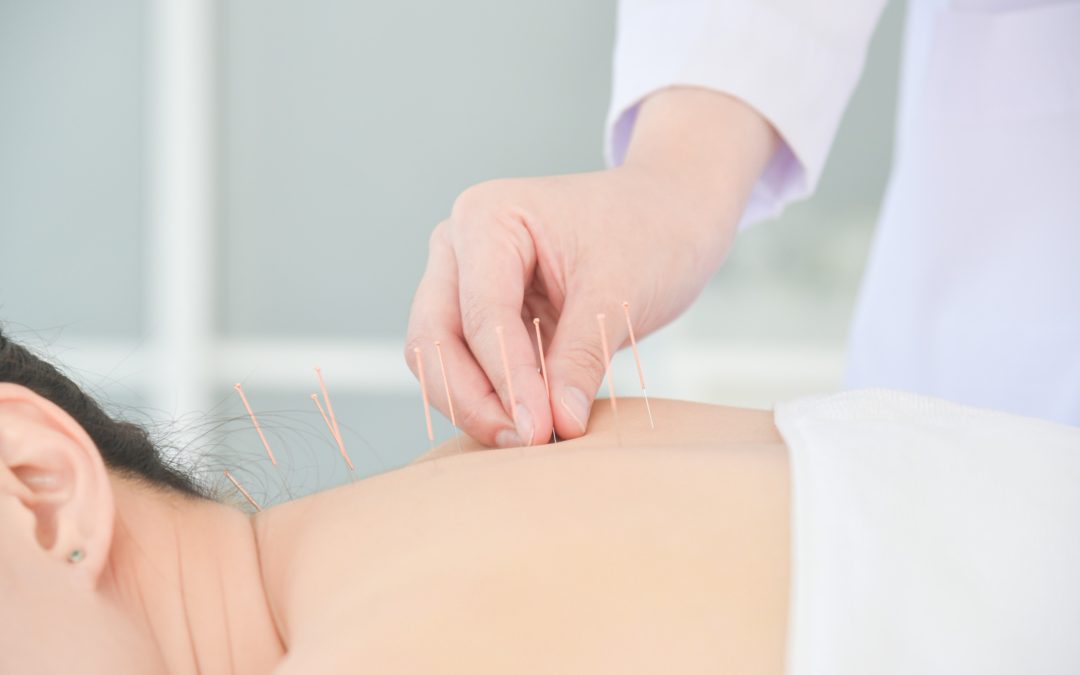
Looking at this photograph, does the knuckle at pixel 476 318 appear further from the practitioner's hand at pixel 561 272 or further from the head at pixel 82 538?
the head at pixel 82 538

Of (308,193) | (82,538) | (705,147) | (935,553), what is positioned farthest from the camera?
(308,193)

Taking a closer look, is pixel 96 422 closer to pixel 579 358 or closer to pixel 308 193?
pixel 579 358

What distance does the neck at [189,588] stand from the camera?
83 centimetres

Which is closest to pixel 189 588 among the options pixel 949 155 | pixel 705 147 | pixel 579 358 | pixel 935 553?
pixel 579 358

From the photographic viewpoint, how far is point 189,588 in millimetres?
859

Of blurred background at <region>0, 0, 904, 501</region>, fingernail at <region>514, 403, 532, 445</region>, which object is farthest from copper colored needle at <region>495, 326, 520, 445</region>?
blurred background at <region>0, 0, 904, 501</region>

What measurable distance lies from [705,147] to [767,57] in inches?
6.9

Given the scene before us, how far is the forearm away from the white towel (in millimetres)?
473

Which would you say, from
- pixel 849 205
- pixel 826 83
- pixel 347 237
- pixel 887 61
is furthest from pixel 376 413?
pixel 826 83

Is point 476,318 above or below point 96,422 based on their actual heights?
above

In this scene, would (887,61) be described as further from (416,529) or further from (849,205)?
(416,529)

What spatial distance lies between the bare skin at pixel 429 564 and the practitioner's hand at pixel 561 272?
2.4 inches

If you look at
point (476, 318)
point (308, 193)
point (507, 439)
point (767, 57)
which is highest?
point (767, 57)

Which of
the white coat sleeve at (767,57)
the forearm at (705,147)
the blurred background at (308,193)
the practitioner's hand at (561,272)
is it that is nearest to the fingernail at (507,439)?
the practitioner's hand at (561,272)
